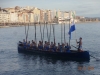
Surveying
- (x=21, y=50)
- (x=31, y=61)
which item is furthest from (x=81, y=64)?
(x=21, y=50)

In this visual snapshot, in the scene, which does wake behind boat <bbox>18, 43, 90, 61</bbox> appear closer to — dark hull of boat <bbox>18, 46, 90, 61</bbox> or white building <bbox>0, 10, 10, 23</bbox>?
dark hull of boat <bbox>18, 46, 90, 61</bbox>

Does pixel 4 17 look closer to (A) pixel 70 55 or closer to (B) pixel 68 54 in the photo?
(B) pixel 68 54

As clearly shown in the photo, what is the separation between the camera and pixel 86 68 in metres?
20.2

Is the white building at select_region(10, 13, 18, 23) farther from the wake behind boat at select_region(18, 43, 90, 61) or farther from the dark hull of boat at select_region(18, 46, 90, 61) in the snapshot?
the dark hull of boat at select_region(18, 46, 90, 61)

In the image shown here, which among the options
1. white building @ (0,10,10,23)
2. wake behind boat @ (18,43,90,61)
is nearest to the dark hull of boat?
wake behind boat @ (18,43,90,61)

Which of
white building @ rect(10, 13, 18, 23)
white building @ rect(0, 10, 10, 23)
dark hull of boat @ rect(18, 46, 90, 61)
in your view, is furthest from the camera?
white building @ rect(10, 13, 18, 23)

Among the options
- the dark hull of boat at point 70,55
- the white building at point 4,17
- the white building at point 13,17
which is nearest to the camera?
the dark hull of boat at point 70,55

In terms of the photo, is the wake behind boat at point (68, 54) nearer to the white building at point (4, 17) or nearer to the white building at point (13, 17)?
the white building at point (4, 17)

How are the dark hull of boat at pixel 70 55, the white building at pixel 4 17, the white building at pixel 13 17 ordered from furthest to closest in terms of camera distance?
the white building at pixel 13 17 < the white building at pixel 4 17 < the dark hull of boat at pixel 70 55

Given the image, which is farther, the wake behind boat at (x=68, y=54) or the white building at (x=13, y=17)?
the white building at (x=13, y=17)

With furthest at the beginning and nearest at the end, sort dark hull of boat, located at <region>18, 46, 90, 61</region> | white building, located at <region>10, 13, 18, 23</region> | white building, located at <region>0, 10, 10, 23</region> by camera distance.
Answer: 1. white building, located at <region>10, 13, 18, 23</region>
2. white building, located at <region>0, 10, 10, 23</region>
3. dark hull of boat, located at <region>18, 46, 90, 61</region>

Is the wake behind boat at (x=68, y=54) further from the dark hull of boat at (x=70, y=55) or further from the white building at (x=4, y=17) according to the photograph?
the white building at (x=4, y=17)

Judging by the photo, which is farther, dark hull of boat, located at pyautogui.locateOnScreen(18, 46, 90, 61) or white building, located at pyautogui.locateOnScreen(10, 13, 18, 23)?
white building, located at pyautogui.locateOnScreen(10, 13, 18, 23)

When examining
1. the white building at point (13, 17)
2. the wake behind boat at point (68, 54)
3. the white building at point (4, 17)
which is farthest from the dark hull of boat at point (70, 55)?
the white building at point (13, 17)
